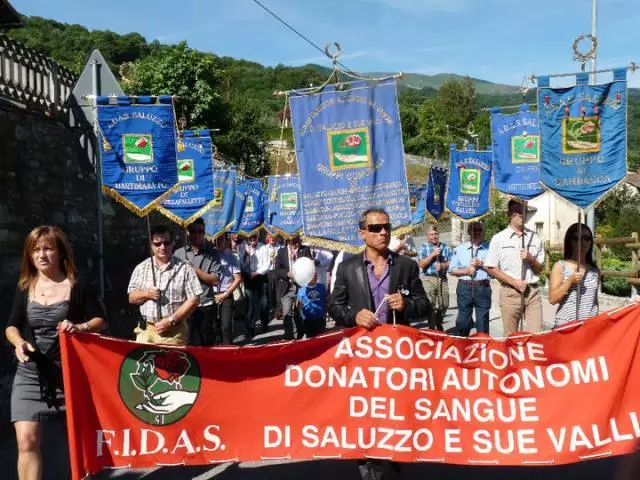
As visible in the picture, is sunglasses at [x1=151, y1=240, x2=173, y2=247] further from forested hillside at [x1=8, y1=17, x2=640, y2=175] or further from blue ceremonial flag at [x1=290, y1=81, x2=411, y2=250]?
forested hillside at [x1=8, y1=17, x2=640, y2=175]

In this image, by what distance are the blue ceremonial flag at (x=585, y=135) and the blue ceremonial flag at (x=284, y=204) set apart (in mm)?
9909

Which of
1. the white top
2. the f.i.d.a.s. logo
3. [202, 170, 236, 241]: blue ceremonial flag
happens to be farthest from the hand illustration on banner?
[202, 170, 236, 241]: blue ceremonial flag

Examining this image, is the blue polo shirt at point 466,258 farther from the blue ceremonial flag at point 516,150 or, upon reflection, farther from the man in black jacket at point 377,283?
the man in black jacket at point 377,283

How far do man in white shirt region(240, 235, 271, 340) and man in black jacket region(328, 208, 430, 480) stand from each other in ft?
27.6

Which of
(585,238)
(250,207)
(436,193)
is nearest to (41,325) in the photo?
(585,238)

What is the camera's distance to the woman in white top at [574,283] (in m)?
6.11

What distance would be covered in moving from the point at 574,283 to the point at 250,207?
38.0 ft

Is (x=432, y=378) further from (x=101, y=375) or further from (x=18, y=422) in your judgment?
(x=18, y=422)

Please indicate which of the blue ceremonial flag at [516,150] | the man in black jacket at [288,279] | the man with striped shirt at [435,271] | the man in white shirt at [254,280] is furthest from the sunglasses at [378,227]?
the man in white shirt at [254,280]

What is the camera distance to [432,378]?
184 inches

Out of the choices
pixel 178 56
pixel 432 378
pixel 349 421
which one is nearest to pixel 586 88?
pixel 432 378

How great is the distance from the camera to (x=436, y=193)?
15555 millimetres

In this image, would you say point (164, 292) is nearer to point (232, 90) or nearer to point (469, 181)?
point (469, 181)

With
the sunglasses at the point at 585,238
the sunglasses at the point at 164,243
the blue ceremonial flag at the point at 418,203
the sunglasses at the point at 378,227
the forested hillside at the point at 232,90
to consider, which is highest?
the forested hillside at the point at 232,90
